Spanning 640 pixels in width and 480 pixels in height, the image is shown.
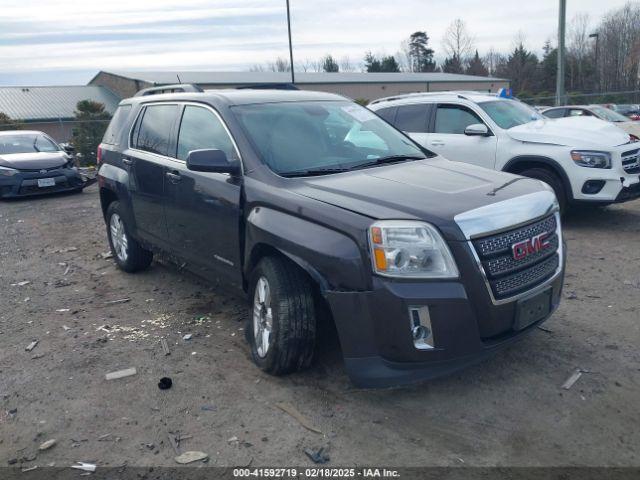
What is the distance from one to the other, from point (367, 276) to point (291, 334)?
76 centimetres

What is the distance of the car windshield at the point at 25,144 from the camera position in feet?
41.5

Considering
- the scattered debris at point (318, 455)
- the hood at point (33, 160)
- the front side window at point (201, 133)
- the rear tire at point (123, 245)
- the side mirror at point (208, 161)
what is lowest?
the scattered debris at point (318, 455)

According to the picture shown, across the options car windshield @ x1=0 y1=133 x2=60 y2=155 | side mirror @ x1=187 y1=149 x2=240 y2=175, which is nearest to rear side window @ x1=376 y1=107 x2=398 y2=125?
side mirror @ x1=187 y1=149 x2=240 y2=175

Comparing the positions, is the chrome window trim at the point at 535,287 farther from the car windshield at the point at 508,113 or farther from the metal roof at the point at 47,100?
the metal roof at the point at 47,100

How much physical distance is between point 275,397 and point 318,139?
1.94m

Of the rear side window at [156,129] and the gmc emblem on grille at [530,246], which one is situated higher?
the rear side window at [156,129]

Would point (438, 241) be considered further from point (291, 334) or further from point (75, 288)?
point (75, 288)

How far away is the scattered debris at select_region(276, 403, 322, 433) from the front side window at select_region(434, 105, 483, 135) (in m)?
5.92

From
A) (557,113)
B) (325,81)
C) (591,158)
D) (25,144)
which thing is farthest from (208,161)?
(325,81)

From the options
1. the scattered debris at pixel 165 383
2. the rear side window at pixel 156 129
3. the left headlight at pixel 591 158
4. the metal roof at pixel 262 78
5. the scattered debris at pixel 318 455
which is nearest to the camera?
the scattered debris at pixel 318 455

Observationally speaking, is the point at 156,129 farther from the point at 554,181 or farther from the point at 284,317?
the point at 554,181

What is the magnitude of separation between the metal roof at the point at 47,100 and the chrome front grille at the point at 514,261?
4210cm

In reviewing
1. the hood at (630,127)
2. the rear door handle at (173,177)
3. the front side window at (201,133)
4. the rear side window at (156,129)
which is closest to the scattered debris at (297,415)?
the front side window at (201,133)

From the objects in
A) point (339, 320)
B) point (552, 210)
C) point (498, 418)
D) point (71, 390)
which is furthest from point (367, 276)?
point (71, 390)
